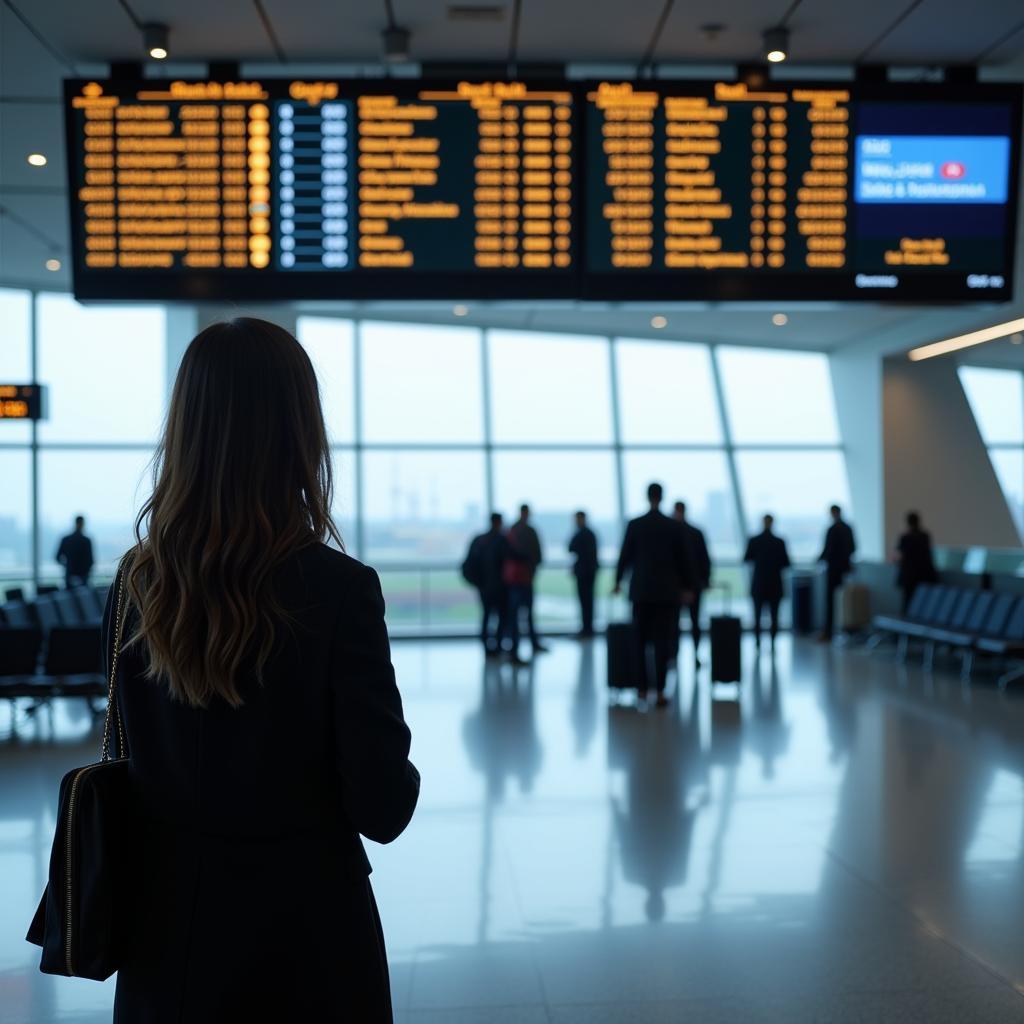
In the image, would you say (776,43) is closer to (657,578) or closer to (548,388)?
(657,578)

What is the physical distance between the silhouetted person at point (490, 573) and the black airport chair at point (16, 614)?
5.09 meters

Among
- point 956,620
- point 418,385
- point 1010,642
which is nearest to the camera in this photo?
point 1010,642

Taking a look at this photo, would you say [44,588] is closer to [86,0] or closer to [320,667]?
[86,0]

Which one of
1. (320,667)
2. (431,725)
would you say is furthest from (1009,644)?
(320,667)

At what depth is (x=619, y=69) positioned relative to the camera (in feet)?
20.2

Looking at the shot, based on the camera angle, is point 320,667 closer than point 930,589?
Yes

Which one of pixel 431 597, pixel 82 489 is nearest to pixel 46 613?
pixel 431 597

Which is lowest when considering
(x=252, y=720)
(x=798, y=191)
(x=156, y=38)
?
(x=252, y=720)

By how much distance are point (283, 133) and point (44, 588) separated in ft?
29.1

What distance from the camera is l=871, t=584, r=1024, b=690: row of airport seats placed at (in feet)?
33.3

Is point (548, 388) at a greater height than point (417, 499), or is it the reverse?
point (548, 388)

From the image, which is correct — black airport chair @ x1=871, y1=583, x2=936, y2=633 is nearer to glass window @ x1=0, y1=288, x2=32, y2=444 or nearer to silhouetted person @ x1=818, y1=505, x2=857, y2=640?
silhouetted person @ x1=818, y1=505, x2=857, y2=640

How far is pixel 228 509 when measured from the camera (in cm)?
155

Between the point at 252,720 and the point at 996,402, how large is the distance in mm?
16419
